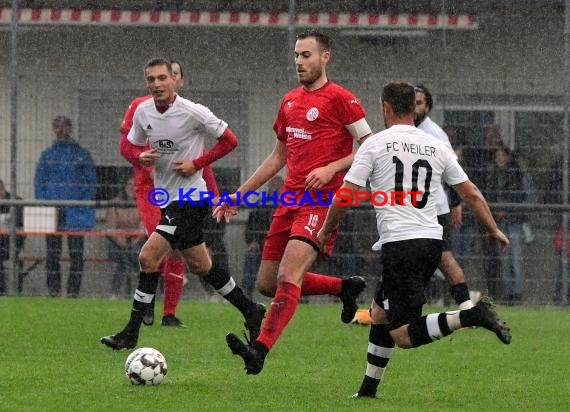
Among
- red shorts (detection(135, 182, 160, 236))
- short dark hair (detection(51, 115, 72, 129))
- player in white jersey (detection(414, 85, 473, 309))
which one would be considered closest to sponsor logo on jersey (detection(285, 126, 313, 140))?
player in white jersey (detection(414, 85, 473, 309))

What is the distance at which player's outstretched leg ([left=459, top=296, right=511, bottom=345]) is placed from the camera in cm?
729

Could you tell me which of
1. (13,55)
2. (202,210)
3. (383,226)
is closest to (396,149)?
(383,226)

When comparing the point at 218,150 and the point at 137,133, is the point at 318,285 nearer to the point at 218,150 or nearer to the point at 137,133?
the point at 218,150

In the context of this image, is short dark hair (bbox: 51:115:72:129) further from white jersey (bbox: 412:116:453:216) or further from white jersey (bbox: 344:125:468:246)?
white jersey (bbox: 344:125:468:246)

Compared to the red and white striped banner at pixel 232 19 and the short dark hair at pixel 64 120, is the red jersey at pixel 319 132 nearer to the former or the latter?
the short dark hair at pixel 64 120

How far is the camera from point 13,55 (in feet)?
50.6

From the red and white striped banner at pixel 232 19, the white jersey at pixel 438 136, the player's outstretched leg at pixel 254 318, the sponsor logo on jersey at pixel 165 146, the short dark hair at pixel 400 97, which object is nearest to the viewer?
the short dark hair at pixel 400 97

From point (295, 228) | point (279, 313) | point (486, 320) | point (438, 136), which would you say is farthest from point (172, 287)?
point (486, 320)

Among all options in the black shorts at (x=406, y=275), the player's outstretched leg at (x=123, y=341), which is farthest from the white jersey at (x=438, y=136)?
the black shorts at (x=406, y=275)

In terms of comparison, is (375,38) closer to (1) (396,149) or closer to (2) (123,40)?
(2) (123,40)

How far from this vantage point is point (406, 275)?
25.1 feet

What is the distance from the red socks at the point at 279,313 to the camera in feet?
26.9

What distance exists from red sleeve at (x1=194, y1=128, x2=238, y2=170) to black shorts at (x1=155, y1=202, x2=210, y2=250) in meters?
0.34

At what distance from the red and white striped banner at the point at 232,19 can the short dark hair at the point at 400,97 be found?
820 cm
